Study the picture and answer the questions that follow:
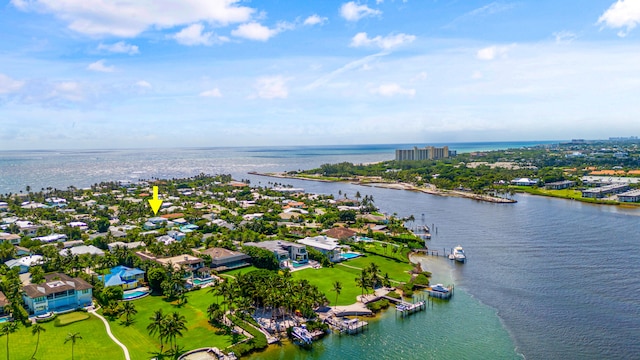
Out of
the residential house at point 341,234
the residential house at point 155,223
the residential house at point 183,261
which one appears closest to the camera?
the residential house at point 183,261

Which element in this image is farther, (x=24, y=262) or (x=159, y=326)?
(x=24, y=262)

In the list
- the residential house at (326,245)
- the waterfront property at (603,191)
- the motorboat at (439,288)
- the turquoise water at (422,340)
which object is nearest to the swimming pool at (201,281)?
the residential house at (326,245)

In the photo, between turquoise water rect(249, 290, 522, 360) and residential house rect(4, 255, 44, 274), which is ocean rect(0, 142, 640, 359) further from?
residential house rect(4, 255, 44, 274)

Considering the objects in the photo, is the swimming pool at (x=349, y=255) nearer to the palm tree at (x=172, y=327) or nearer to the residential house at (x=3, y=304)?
the palm tree at (x=172, y=327)

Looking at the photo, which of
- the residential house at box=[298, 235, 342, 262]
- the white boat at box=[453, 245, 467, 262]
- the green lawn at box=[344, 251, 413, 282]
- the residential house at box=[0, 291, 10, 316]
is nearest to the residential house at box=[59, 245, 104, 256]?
the residential house at box=[0, 291, 10, 316]

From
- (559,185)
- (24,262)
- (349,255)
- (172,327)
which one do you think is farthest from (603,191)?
(24,262)

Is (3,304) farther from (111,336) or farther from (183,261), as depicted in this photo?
(183,261)
